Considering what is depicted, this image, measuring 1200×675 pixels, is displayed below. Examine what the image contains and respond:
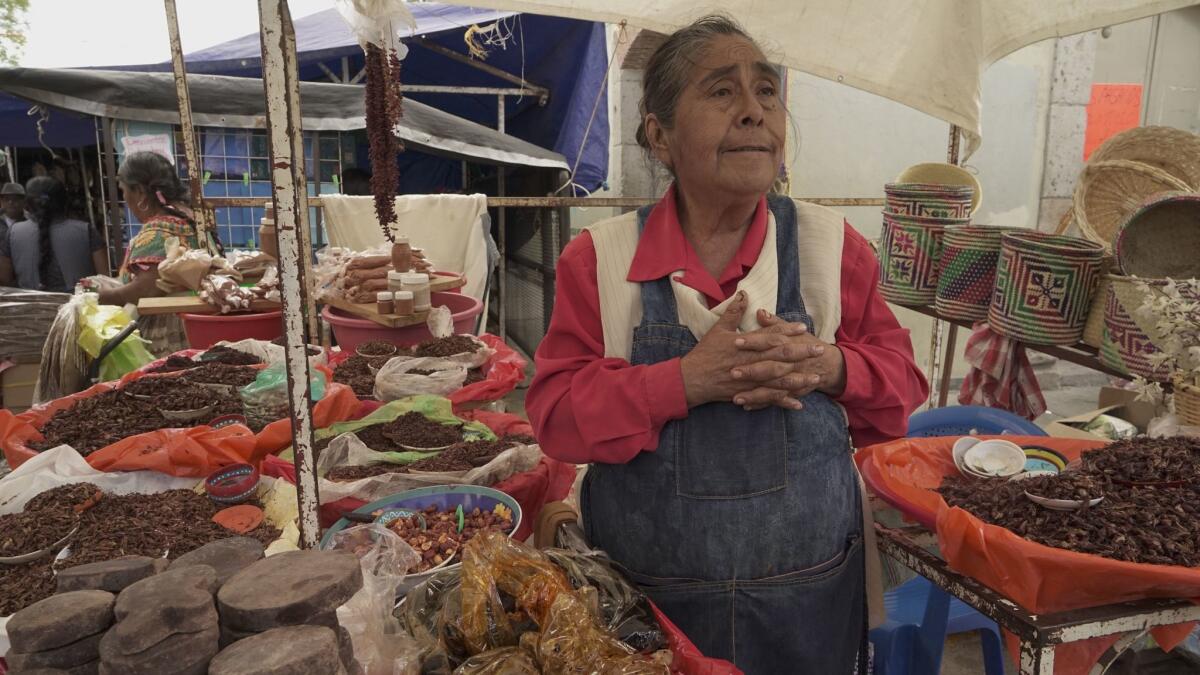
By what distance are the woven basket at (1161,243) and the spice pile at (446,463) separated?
2154mm

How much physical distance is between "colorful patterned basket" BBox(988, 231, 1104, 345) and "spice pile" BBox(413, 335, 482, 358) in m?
2.15

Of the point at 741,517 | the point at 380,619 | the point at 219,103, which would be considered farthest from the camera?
the point at 219,103

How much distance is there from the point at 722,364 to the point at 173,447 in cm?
178

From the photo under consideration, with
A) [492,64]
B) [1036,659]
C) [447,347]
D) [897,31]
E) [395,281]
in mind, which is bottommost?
[1036,659]

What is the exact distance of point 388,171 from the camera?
2.64m

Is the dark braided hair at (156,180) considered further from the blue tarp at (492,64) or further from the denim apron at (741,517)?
the denim apron at (741,517)

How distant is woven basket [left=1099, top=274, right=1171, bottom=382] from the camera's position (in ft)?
7.48

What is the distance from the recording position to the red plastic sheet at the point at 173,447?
2.29 m

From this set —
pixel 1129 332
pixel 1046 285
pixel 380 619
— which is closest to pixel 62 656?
pixel 380 619

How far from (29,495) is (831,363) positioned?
2222 mm

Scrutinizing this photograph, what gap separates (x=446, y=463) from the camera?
2371mm

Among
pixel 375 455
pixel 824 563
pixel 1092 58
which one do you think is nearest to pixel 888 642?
pixel 824 563

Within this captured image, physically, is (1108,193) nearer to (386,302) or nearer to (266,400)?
(386,302)

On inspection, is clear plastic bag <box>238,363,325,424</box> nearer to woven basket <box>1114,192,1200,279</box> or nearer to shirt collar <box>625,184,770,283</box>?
shirt collar <box>625,184,770,283</box>
